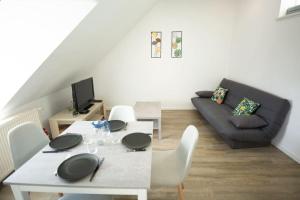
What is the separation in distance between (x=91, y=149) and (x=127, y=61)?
10.1 ft

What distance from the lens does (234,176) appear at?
211 centimetres

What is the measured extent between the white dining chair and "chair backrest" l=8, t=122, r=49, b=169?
3.41ft

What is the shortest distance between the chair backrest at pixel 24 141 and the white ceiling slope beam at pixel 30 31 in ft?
2.35

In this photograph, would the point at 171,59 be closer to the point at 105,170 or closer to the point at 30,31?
the point at 30,31

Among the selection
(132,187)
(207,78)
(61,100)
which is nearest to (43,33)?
(132,187)

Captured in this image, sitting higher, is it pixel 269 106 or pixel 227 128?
pixel 269 106

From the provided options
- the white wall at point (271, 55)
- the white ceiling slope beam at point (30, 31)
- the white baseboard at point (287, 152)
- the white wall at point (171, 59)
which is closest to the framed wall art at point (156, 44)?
the white wall at point (171, 59)

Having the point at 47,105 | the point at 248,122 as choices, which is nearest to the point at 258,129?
the point at 248,122

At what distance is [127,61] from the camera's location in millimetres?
4191

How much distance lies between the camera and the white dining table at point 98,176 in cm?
103

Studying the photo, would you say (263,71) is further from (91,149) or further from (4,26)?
(4,26)

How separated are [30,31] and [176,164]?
1.85 meters

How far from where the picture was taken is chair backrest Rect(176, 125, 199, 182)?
1394mm

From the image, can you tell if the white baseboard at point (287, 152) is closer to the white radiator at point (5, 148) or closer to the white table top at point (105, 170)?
the white table top at point (105, 170)
